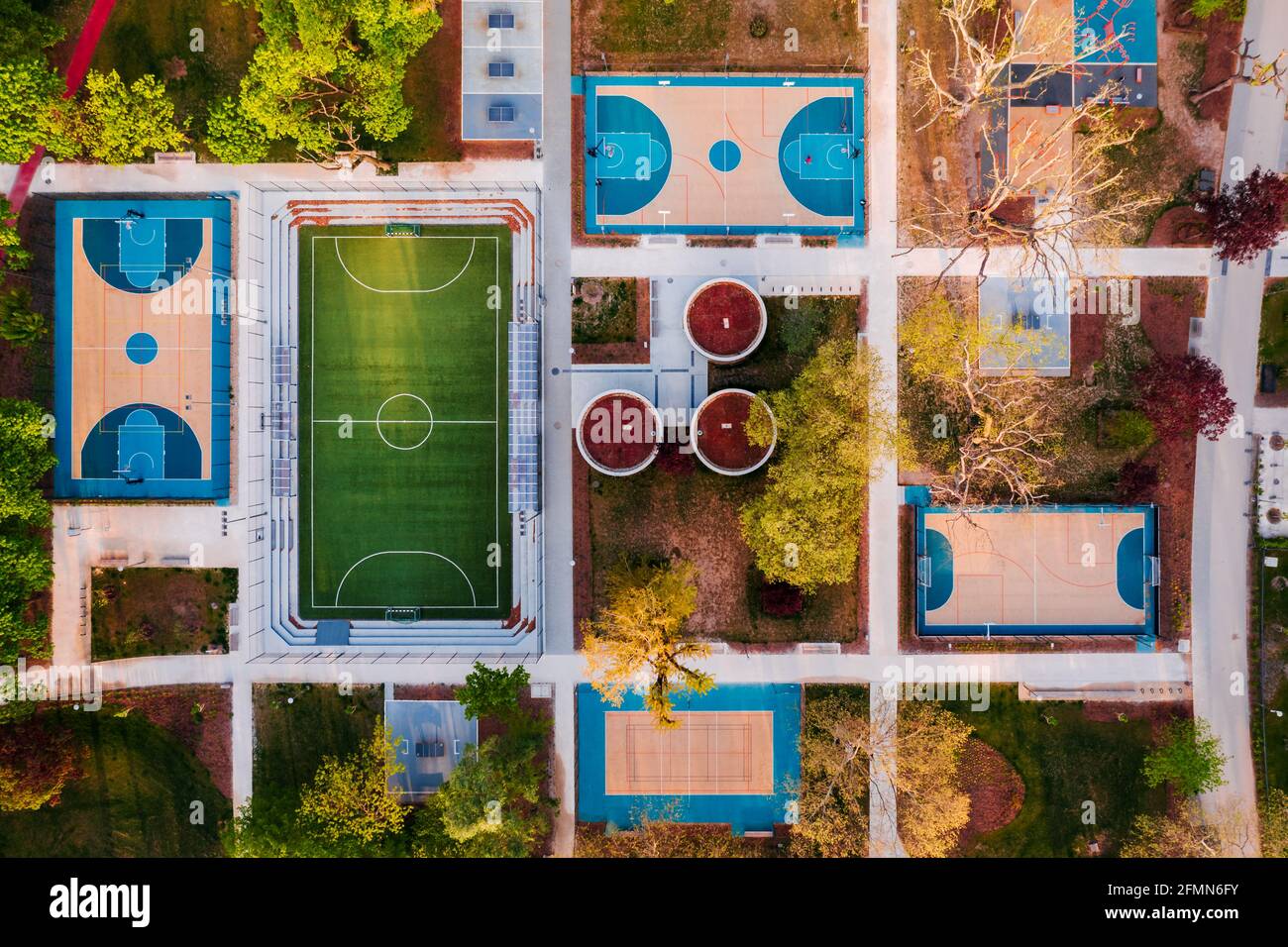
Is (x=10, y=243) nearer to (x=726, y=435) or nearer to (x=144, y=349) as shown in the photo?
(x=144, y=349)

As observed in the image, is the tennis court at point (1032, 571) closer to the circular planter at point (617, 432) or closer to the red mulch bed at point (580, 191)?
the circular planter at point (617, 432)

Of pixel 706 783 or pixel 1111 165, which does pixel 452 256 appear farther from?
pixel 1111 165

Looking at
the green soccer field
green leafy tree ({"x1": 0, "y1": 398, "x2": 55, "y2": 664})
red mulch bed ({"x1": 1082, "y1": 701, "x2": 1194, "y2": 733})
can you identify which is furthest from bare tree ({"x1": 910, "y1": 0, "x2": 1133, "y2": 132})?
green leafy tree ({"x1": 0, "y1": 398, "x2": 55, "y2": 664})

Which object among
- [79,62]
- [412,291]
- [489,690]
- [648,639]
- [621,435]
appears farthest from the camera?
[412,291]

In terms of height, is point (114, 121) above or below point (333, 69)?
below

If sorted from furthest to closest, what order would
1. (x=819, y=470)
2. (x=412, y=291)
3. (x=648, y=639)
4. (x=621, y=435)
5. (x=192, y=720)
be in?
1. (x=412, y=291)
2. (x=192, y=720)
3. (x=621, y=435)
4. (x=819, y=470)
5. (x=648, y=639)

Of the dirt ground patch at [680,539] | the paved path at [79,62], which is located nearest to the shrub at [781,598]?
the dirt ground patch at [680,539]

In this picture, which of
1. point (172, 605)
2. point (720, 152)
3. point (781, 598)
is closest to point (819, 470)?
point (781, 598)
